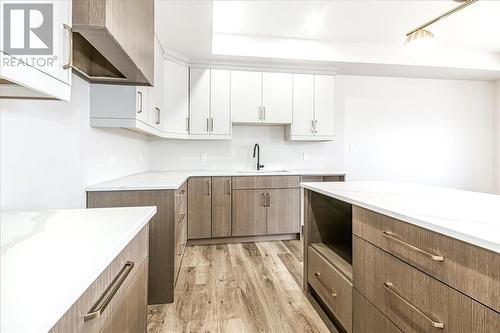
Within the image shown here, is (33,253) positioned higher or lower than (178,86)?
lower

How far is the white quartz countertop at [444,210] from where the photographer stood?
2.70 feet

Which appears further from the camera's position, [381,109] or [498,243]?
[381,109]

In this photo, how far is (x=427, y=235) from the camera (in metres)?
0.99

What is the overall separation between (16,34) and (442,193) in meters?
1.96

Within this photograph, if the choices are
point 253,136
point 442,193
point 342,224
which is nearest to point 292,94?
point 253,136

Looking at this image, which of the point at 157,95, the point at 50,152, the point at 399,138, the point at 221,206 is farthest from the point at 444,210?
the point at 399,138

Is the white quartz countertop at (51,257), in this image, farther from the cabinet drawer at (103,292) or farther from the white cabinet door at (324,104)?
the white cabinet door at (324,104)

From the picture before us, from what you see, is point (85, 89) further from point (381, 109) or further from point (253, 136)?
point (381, 109)

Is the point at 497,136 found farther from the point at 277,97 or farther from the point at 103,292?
the point at 103,292

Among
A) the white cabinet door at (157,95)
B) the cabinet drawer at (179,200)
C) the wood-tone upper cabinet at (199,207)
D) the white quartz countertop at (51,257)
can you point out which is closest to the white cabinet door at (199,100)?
the white cabinet door at (157,95)

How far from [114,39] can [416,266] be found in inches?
56.2

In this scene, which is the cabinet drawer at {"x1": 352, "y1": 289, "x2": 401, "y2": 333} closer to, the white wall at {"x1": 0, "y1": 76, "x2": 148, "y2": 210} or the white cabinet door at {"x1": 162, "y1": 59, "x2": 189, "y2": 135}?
the white wall at {"x1": 0, "y1": 76, "x2": 148, "y2": 210}

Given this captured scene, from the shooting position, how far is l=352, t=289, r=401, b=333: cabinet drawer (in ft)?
3.95

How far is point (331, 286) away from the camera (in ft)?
5.68
